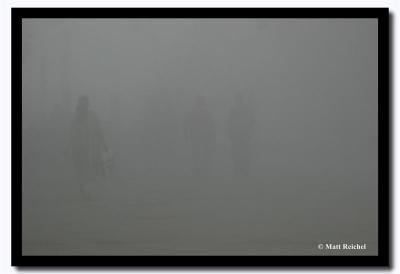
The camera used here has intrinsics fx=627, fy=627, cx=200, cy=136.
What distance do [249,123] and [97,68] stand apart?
3.91 ft

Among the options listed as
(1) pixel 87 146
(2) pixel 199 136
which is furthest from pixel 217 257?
(1) pixel 87 146

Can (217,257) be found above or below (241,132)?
below

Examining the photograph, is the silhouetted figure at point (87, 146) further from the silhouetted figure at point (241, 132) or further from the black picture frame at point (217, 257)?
the silhouetted figure at point (241, 132)

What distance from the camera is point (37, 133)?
458 centimetres

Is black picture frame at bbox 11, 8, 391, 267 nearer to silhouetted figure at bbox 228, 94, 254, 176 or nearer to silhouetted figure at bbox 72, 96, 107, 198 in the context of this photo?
silhouetted figure at bbox 72, 96, 107, 198

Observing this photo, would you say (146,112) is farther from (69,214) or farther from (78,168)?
(69,214)

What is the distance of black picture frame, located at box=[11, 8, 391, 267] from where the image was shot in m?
4.54

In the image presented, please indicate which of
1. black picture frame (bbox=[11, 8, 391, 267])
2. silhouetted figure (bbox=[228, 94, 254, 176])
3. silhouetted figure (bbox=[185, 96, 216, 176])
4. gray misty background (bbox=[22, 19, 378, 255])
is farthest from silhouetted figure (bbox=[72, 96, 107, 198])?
silhouetted figure (bbox=[228, 94, 254, 176])

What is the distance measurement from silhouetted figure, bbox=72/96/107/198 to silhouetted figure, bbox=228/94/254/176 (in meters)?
0.95

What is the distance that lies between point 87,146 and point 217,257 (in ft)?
4.09

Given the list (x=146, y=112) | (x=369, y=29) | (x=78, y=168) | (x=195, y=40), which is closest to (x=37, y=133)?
(x=78, y=168)

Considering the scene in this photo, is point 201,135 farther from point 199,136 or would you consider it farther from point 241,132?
point 241,132

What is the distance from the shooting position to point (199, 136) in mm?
4625

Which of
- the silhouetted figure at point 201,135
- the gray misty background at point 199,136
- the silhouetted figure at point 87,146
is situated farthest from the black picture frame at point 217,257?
the silhouetted figure at point 201,135
